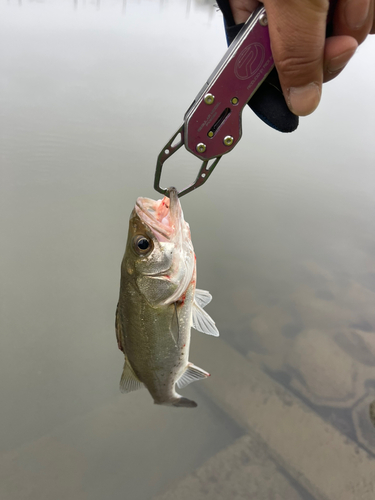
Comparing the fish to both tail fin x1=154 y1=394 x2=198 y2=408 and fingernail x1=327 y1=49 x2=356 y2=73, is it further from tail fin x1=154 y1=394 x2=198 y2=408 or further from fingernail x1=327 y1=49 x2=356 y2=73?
fingernail x1=327 y1=49 x2=356 y2=73

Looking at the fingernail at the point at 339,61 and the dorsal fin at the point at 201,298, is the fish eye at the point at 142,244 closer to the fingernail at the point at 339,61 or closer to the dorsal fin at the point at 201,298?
the dorsal fin at the point at 201,298

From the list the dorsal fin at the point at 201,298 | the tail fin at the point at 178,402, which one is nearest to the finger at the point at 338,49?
the dorsal fin at the point at 201,298

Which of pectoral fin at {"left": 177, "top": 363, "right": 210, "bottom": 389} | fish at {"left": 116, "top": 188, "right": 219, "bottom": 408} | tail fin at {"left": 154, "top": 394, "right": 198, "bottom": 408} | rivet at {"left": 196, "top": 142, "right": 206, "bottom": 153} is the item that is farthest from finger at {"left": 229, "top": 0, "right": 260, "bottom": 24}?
tail fin at {"left": 154, "top": 394, "right": 198, "bottom": 408}

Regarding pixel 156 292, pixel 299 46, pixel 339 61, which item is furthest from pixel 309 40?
pixel 156 292

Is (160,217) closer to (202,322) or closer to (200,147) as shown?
(200,147)

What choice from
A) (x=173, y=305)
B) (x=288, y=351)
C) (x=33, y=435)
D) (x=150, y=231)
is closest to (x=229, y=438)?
(x=288, y=351)

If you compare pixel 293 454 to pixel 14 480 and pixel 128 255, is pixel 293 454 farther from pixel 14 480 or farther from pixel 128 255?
pixel 128 255
